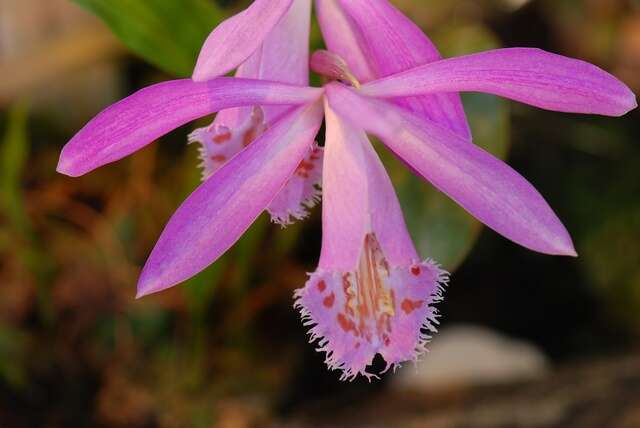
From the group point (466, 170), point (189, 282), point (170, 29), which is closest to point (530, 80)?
point (466, 170)

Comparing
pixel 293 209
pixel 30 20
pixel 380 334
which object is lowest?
pixel 380 334

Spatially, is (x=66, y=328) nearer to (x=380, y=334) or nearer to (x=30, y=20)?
(x=30, y=20)

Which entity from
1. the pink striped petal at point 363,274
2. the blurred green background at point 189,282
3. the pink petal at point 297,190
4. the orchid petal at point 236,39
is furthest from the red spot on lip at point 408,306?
the blurred green background at point 189,282

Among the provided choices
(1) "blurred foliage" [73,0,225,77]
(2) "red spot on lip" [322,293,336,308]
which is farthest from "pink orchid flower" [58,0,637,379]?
(1) "blurred foliage" [73,0,225,77]

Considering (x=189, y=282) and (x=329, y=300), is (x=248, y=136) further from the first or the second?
(x=189, y=282)

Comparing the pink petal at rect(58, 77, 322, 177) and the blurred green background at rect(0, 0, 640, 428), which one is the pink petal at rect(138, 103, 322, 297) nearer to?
the pink petal at rect(58, 77, 322, 177)

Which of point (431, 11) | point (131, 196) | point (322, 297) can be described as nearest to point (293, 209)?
point (322, 297)

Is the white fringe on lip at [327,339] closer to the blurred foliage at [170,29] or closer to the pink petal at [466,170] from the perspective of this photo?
the pink petal at [466,170]
